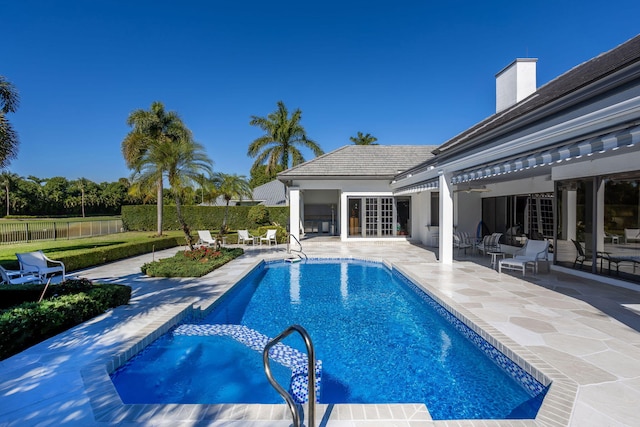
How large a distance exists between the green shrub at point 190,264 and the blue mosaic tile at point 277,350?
5201mm

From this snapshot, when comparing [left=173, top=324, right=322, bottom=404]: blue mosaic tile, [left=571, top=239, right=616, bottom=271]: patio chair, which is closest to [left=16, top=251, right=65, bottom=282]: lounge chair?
[left=173, top=324, right=322, bottom=404]: blue mosaic tile

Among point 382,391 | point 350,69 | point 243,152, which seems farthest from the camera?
point 243,152

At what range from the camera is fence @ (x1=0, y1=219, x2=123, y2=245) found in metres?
23.6

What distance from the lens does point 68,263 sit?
43.9ft

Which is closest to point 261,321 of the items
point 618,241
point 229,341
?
point 229,341

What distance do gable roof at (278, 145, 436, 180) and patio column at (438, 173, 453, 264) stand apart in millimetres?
8440

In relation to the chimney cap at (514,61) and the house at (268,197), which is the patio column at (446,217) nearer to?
the chimney cap at (514,61)

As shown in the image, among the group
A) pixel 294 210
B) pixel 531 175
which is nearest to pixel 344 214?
pixel 294 210

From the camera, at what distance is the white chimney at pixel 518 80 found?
52.9 feet

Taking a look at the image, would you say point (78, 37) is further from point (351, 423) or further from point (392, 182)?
point (351, 423)

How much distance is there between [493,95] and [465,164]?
989 cm

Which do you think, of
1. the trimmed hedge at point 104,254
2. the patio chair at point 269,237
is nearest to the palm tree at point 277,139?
the patio chair at point 269,237

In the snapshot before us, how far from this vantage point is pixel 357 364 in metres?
6.32

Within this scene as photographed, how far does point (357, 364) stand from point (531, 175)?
43.8 feet
